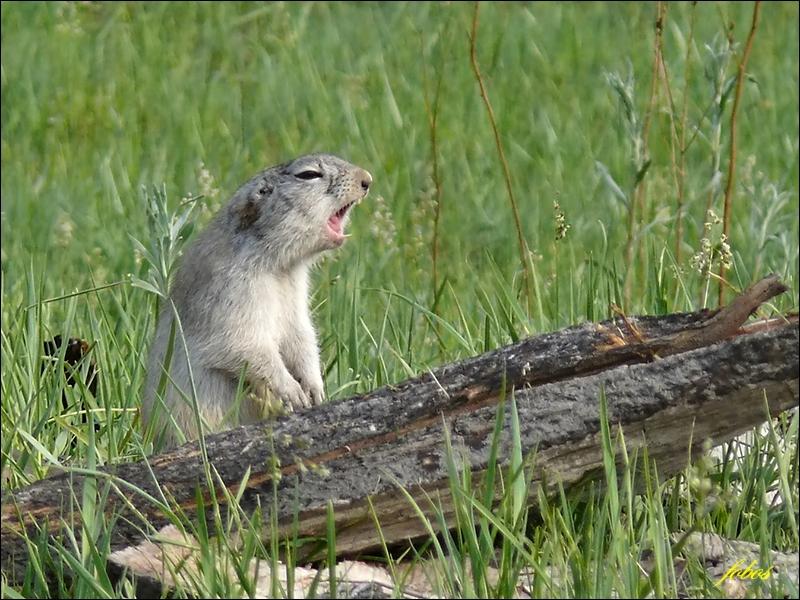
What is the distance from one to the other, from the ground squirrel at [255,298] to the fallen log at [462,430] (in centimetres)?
71

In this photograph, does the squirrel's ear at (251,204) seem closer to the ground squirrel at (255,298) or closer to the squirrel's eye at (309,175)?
the ground squirrel at (255,298)

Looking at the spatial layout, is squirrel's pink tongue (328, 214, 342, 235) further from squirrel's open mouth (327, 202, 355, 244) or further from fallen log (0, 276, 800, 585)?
fallen log (0, 276, 800, 585)

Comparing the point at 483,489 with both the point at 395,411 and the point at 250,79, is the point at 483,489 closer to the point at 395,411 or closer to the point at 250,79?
the point at 395,411

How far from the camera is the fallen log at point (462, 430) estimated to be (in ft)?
11.1

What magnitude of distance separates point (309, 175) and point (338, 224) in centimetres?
19

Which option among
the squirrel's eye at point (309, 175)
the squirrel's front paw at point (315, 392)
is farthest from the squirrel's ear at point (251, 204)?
the squirrel's front paw at point (315, 392)

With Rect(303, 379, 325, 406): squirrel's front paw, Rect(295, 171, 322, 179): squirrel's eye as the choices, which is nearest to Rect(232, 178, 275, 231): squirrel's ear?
Rect(295, 171, 322, 179): squirrel's eye

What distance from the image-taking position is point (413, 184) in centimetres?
855

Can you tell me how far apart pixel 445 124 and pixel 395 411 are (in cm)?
597

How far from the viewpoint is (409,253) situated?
283 inches

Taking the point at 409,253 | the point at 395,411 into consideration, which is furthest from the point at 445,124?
the point at 395,411

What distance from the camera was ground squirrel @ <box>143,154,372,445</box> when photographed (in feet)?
15.0

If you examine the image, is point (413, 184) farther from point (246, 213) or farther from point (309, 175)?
point (246, 213)

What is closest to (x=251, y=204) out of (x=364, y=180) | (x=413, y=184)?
(x=364, y=180)
